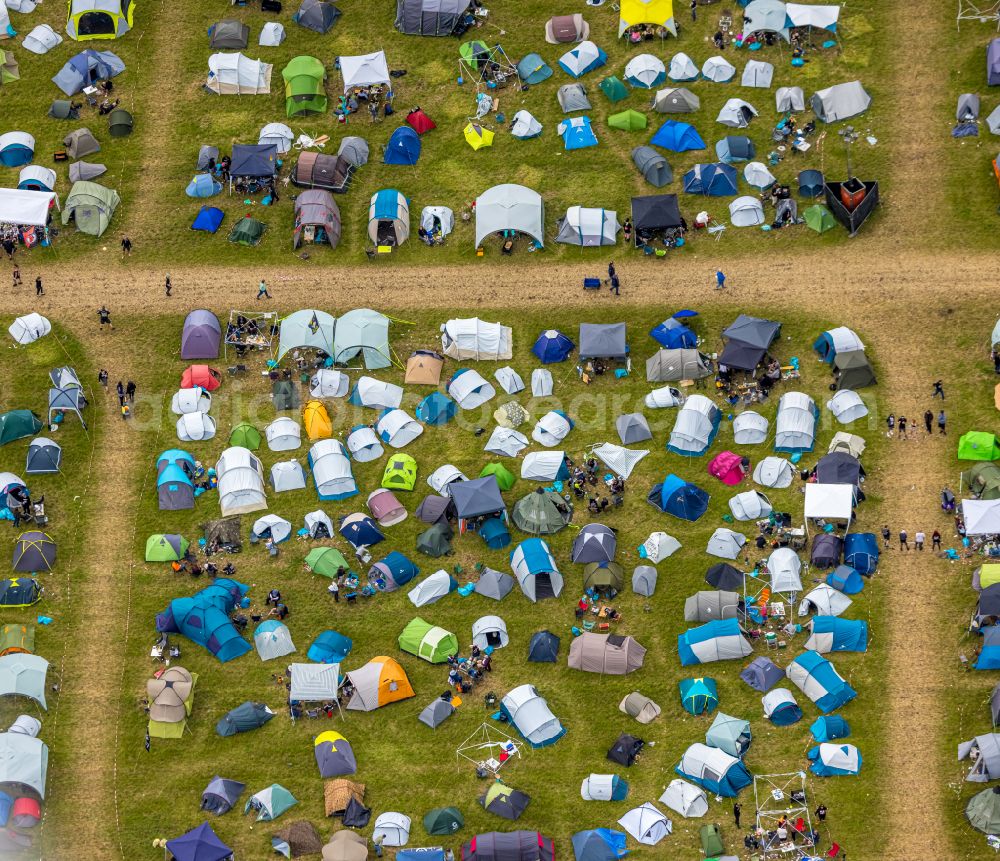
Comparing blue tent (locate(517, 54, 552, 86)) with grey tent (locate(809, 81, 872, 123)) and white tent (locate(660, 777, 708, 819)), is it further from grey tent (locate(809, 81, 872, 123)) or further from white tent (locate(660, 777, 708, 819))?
white tent (locate(660, 777, 708, 819))

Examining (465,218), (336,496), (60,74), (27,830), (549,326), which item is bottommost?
(27,830)

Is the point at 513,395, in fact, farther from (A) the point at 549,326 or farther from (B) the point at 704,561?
(B) the point at 704,561

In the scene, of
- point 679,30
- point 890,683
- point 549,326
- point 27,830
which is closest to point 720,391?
point 549,326

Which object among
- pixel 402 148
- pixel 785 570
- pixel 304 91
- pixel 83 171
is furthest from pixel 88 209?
pixel 785 570

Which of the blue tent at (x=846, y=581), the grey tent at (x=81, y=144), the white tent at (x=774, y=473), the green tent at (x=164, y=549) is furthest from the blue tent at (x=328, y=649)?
the grey tent at (x=81, y=144)

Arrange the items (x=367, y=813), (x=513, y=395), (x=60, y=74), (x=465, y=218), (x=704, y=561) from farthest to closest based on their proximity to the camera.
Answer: (x=60, y=74)
(x=465, y=218)
(x=513, y=395)
(x=704, y=561)
(x=367, y=813)

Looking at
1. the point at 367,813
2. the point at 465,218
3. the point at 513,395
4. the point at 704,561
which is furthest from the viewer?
the point at 465,218

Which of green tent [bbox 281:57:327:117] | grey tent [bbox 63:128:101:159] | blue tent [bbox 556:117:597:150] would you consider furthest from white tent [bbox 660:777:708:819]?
grey tent [bbox 63:128:101:159]

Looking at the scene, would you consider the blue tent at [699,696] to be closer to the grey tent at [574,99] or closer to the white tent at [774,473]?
the white tent at [774,473]
